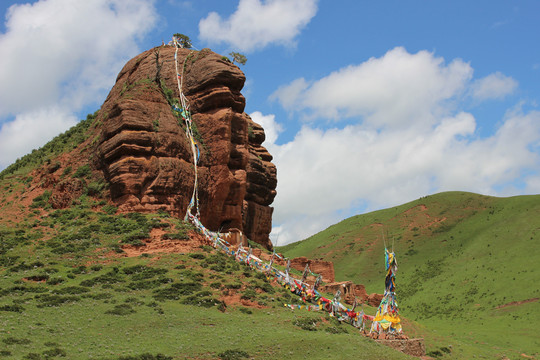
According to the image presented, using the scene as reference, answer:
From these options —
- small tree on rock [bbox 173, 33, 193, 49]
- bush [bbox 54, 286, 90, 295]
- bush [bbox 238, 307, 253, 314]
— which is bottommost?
bush [bbox 238, 307, 253, 314]

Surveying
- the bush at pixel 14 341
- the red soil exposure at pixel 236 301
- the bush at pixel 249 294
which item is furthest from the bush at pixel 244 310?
the bush at pixel 14 341

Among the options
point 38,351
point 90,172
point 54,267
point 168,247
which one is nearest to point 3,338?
point 38,351

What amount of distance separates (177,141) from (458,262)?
65849 mm

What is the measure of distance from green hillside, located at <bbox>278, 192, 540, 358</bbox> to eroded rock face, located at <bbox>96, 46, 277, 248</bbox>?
22.2 metres

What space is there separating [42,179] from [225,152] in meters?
15.9

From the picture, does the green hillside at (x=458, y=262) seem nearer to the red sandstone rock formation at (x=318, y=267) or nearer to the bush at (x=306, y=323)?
the red sandstone rock formation at (x=318, y=267)

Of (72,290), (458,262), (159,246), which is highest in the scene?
(458,262)

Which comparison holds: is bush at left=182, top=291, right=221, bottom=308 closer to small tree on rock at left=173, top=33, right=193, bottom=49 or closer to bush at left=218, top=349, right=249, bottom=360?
bush at left=218, top=349, right=249, bottom=360

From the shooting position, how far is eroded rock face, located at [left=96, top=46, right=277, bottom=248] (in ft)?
134

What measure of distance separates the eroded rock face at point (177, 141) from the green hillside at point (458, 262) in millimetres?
22242

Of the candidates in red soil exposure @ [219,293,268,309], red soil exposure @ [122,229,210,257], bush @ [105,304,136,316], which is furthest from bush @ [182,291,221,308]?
red soil exposure @ [122,229,210,257]

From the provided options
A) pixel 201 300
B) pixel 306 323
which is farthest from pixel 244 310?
pixel 306 323

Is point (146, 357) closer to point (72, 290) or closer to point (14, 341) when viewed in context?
point (14, 341)

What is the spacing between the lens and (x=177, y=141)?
43844 millimetres
